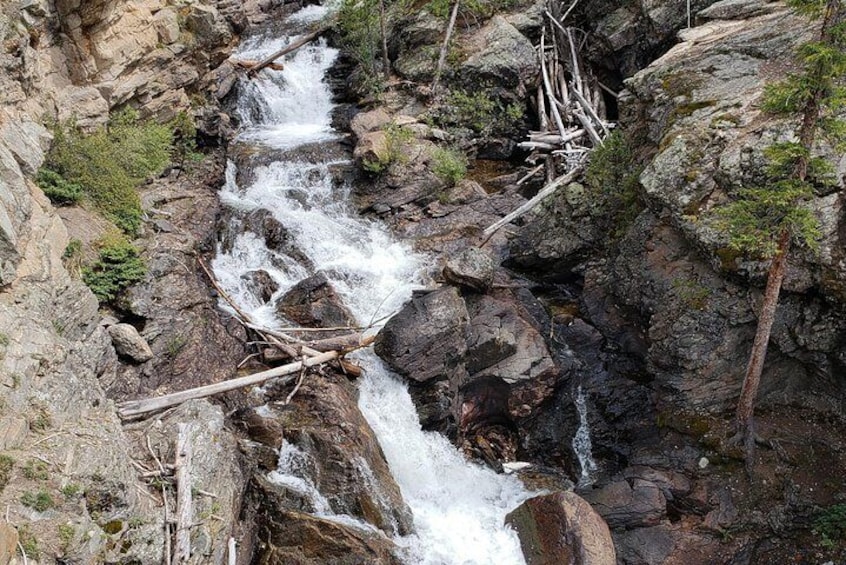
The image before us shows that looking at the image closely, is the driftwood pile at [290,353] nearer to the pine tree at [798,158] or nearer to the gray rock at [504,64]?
the pine tree at [798,158]

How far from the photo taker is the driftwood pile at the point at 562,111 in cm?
2016

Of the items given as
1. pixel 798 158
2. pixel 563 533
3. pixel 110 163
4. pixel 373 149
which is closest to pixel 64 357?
pixel 110 163

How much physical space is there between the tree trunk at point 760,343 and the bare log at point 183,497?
10077mm

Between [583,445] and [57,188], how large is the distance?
43.1 ft

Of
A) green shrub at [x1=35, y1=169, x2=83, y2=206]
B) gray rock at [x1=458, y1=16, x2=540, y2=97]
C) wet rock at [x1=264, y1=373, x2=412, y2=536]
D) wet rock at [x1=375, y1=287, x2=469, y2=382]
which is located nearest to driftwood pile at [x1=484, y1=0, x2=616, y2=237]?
gray rock at [x1=458, y1=16, x2=540, y2=97]

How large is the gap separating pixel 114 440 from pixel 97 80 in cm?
1127

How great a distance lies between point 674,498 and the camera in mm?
11258

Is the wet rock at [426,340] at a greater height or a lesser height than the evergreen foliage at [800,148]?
lesser

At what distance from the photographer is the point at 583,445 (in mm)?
13484

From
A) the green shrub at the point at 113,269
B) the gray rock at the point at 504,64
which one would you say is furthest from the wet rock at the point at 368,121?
the green shrub at the point at 113,269

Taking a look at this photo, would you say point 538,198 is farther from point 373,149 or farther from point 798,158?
point 798,158

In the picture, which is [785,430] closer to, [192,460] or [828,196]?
[828,196]

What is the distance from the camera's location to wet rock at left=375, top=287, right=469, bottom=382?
44.4 feet

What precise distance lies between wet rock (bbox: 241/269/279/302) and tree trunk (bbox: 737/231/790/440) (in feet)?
36.5
